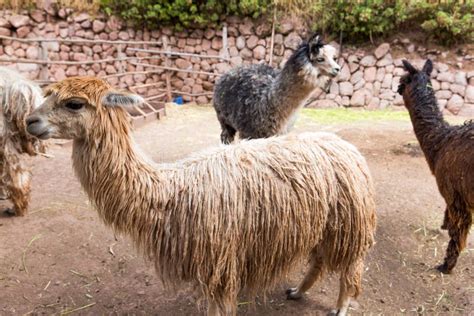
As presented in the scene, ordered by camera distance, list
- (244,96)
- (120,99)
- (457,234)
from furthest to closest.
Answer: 1. (244,96)
2. (457,234)
3. (120,99)

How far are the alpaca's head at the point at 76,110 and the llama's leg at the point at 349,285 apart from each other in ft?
5.24

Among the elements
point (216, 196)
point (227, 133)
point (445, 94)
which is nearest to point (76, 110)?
point (216, 196)

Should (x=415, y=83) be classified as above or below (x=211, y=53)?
below

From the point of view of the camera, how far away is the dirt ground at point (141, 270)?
2578 millimetres

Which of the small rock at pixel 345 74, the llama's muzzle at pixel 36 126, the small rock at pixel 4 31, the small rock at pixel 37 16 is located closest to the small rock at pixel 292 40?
the small rock at pixel 345 74

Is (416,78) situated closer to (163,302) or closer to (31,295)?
(163,302)

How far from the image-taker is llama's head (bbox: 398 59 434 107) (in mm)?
3432

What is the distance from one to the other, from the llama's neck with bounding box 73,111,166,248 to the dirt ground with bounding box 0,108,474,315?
21.0 inches

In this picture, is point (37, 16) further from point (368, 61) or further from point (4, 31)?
point (368, 61)

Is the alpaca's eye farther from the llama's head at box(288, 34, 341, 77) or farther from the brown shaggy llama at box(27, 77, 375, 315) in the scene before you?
the llama's head at box(288, 34, 341, 77)

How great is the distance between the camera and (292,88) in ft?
13.6

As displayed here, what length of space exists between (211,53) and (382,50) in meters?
4.60

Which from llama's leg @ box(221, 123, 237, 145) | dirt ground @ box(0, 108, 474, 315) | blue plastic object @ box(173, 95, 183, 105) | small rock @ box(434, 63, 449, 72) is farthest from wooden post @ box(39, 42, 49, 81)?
small rock @ box(434, 63, 449, 72)

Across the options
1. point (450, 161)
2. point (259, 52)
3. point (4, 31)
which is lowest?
point (450, 161)
